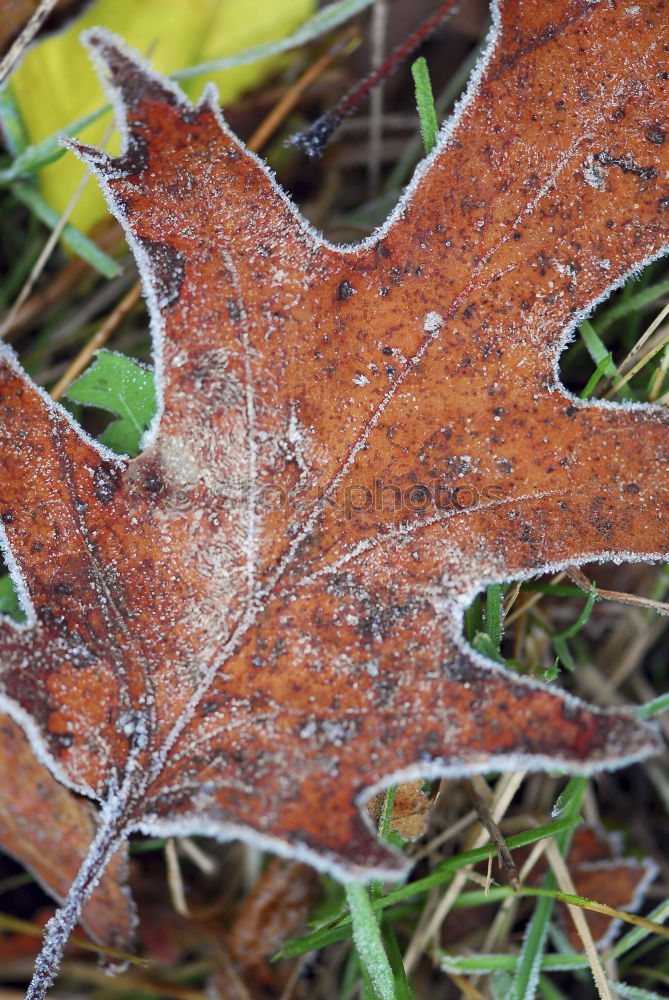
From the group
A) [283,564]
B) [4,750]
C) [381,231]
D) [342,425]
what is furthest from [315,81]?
[4,750]

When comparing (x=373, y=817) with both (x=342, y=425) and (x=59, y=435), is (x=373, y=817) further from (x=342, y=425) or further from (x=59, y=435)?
(x=59, y=435)

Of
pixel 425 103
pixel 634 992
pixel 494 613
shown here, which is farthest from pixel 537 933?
pixel 425 103

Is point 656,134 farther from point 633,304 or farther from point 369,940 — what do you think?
point 369,940

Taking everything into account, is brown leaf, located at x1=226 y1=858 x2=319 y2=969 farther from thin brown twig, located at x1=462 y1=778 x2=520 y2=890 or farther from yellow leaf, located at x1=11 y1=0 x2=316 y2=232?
yellow leaf, located at x1=11 y1=0 x2=316 y2=232

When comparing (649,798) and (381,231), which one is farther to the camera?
(649,798)

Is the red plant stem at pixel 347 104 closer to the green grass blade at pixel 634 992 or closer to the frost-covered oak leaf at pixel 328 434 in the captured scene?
the frost-covered oak leaf at pixel 328 434
